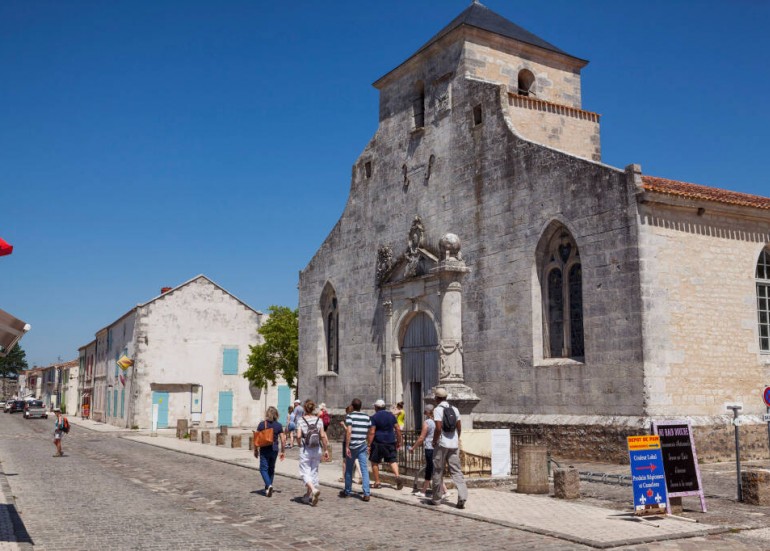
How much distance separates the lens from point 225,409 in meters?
37.7

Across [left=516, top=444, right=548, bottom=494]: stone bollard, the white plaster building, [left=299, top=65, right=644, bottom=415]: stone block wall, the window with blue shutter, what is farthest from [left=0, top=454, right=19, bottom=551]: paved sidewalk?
the window with blue shutter

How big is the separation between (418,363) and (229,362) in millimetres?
20493

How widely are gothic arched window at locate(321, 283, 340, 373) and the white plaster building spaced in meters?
13.6

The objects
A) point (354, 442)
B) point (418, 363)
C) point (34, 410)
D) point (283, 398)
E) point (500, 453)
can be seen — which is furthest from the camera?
point (34, 410)

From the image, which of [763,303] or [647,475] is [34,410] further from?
[647,475]

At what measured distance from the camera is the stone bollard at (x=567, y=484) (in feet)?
35.5

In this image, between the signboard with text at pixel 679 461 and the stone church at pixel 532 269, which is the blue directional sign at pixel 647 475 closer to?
the signboard with text at pixel 679 461

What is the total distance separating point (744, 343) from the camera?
1520 cm

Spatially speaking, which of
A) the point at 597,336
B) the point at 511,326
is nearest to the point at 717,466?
the point at 597,336

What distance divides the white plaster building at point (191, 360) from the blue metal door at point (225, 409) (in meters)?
0.05

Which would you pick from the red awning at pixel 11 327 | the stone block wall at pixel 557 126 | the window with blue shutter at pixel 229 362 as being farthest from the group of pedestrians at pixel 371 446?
the window with blue shutter at pixel 229 362

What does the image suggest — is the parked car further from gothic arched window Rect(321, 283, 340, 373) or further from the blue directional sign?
the blue directional sign

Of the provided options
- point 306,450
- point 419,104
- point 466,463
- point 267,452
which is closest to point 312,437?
point 306,450

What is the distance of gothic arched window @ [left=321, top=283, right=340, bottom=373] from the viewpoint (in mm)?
24484
